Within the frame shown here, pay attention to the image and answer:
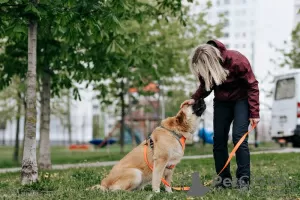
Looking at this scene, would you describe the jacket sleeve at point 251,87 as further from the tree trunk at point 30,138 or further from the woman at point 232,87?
the tree trunk at point 30,138

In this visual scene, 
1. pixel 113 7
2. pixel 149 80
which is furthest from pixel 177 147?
pixel 149 80

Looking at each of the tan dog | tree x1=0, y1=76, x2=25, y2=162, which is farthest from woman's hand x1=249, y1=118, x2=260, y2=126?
tree x1=0, y1=76, x2=25, y2=162

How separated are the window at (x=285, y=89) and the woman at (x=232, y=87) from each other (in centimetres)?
1315

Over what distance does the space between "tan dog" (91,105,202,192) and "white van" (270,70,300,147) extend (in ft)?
42.1

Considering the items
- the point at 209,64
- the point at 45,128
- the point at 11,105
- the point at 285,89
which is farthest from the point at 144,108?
the point at 209,64

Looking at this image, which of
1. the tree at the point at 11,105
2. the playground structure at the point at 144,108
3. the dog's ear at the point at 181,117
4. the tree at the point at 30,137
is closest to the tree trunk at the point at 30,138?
the tree at the point at 30,137

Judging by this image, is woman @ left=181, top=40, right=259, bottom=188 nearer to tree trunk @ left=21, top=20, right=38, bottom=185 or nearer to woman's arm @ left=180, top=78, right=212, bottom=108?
woman's arm @ left=180, top=78, right=212, bottom=108

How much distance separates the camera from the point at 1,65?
12.8 metres

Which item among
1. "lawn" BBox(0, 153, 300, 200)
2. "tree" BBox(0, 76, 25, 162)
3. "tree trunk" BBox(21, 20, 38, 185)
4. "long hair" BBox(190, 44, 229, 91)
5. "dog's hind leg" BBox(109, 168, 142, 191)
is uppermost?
"tree" BBox(0, 76, 25, 162)

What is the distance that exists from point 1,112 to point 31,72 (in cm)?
1835

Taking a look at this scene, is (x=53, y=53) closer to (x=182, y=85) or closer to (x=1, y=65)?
(x=1, y=65)

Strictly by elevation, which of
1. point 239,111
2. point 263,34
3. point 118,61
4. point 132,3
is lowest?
point 239,111

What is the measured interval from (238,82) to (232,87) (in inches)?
4.3

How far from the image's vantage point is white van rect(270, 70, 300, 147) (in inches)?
743
